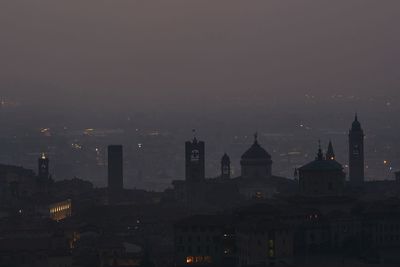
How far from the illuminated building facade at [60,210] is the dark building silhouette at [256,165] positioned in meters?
11.6

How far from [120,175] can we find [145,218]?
29.4 m

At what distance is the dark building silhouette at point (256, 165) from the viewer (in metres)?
112

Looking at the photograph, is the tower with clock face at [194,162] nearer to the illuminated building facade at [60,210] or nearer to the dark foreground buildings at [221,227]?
the dark foreground buildings at [221,227]

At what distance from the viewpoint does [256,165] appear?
112625 mm

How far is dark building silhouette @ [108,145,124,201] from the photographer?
119m

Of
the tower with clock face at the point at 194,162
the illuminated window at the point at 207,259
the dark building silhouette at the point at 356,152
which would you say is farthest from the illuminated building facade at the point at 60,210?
the illuminated window at the point at 207,259

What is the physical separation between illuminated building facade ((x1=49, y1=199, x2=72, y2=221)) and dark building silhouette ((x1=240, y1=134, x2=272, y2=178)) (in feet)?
38.1

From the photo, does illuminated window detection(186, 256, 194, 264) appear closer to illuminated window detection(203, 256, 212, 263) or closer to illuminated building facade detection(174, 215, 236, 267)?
illuminated building facade detection(174, 215, 236, 267)

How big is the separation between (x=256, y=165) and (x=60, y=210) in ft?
44.2

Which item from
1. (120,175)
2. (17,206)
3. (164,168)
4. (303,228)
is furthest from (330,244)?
(164,168)

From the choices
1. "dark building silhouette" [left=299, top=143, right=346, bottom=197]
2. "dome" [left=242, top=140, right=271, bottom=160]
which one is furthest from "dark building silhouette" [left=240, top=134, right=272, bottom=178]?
"dark building silhouette" [left=299, top=143, right=346, bottom=197]

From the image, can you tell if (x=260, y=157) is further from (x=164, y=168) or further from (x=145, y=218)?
(x=164, y=168)

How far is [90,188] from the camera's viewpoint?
125500 mm

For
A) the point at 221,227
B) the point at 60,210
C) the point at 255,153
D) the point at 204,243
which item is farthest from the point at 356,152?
the point at 204,243
